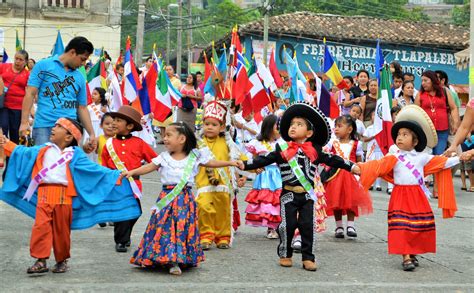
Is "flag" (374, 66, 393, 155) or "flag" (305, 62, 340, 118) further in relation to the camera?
"flag" (305, 62, 340, 118)

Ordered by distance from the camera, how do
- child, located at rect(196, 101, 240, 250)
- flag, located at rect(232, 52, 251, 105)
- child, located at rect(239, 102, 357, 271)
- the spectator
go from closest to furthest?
1. child, located at rect(239, 102, 357, 271)
2. child, located at rect(196, 101, 240, 250)
3. flag, located at rect(232, 52, 251, 105)
4. the spectator

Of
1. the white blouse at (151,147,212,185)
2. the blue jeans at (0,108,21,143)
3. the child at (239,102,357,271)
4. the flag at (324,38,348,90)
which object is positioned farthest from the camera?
the flag at (324,38,348,90)

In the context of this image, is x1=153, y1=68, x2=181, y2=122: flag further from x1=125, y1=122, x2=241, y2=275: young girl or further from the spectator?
x1=125, y1=122, x2=241, y2=275: young girl

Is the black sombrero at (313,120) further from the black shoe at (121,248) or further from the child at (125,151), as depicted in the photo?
the black shoe at (121,248)

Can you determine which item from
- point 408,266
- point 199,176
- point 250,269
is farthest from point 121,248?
point 408,266

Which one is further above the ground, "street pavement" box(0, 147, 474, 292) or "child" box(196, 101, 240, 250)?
"child" box(196, 101, 240, 250)

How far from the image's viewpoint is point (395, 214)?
7824mm

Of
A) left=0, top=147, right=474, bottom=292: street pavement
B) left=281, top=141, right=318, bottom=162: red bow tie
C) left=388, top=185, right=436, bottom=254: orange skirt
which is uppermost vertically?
left=281, top=141, right=318, bottom=162: red bow tie

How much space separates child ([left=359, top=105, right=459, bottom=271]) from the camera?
7711mm

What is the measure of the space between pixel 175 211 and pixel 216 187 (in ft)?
4.99

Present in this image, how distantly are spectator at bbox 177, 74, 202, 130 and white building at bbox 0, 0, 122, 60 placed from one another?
26.1 m

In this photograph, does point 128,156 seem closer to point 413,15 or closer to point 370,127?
point 370,127

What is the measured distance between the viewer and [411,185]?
784cm

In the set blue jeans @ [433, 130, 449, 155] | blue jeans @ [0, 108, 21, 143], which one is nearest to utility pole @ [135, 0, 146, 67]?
blue jeans @ [0, 108, 21, 143]
